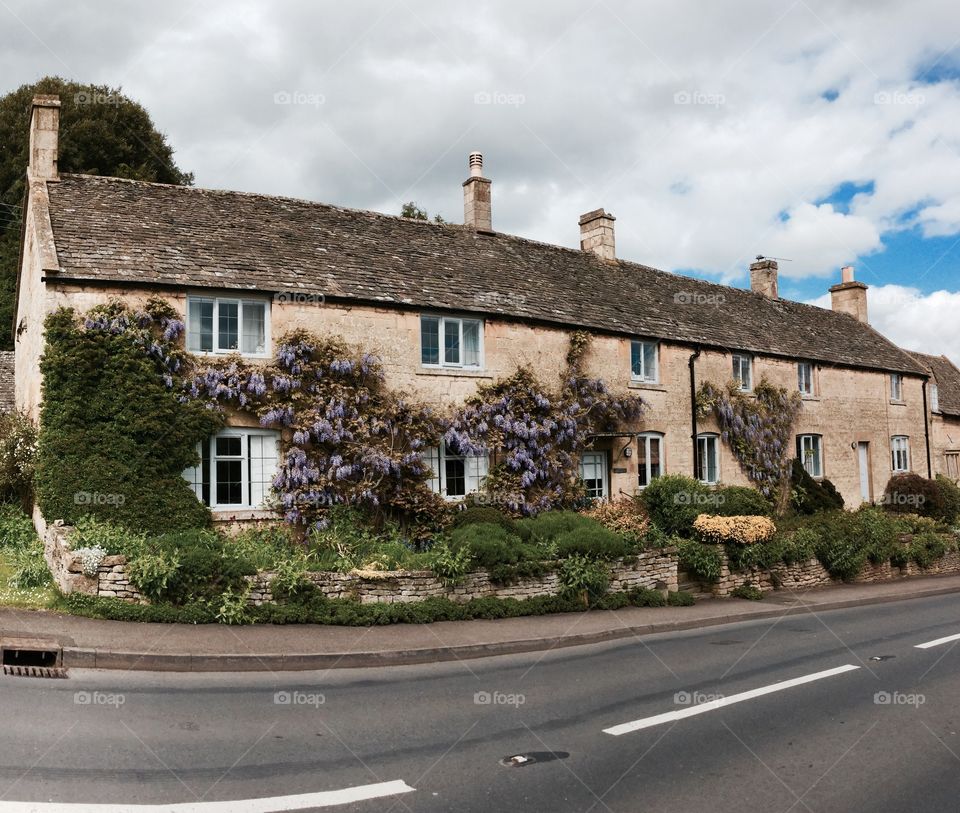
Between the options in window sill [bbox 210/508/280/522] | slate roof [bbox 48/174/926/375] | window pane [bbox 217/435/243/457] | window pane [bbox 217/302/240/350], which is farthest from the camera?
slate roof [bbox 48/174/926/375]

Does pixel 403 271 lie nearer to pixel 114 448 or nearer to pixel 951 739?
pixel 114 448

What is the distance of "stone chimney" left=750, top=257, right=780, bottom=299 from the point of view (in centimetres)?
3378

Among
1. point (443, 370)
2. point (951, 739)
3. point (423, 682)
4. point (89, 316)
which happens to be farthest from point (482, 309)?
point (951, 739)

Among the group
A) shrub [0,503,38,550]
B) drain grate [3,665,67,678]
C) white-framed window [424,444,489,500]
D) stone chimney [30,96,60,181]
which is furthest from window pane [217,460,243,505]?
stone chimney [30,96,60,181]

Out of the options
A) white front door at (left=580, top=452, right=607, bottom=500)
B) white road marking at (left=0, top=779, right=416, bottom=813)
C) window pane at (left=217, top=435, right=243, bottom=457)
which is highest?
window pane at (left=217, top=435, right=243, bottom=457)

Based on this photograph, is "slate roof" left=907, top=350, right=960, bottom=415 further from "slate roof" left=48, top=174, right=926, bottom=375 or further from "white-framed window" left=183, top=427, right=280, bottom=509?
"white-framed window" left=183, top=427, right=280, bottom=509

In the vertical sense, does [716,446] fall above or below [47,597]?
above

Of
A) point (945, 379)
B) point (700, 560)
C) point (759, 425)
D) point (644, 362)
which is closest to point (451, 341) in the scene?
point (644, 362)

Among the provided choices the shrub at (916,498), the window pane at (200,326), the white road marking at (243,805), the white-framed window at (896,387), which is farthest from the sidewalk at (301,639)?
the white-framed window at (896,387)

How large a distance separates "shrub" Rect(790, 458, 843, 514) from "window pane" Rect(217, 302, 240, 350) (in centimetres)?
1847

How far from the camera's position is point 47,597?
1182 centimetres

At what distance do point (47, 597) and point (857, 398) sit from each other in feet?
92.6

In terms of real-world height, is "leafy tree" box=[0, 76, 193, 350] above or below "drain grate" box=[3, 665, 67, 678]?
above

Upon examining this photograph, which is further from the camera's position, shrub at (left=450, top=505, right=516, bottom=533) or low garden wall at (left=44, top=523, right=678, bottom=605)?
shrub at (left=450, top=505, right=516, bottom=533)
